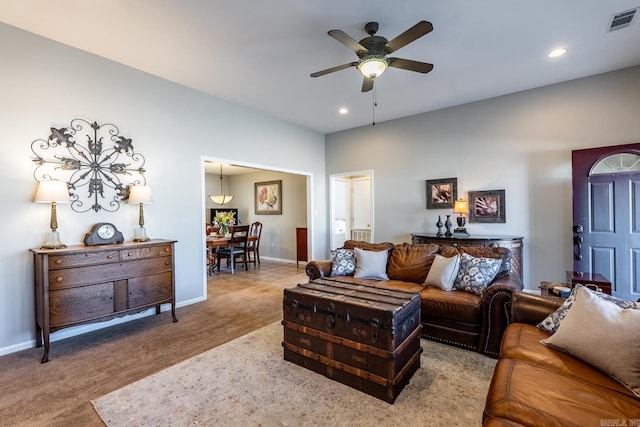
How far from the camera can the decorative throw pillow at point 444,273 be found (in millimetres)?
2961

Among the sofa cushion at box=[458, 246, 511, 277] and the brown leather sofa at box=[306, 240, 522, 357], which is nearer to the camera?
the brown leather sofa at box=[306, 240, 522, 357]

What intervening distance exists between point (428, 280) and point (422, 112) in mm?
3499

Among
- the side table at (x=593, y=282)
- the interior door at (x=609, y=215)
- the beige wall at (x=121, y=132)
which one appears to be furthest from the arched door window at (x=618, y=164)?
the beige wall at (x=121, y=132)

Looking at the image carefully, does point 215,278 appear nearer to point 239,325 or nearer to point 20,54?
point 239,325

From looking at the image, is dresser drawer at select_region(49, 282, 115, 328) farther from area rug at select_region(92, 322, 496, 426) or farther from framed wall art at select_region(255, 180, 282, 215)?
framed wall art at select_region(255, 180, 282, 215)

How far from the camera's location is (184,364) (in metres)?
2.44

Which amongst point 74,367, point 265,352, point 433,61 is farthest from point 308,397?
point 433,61

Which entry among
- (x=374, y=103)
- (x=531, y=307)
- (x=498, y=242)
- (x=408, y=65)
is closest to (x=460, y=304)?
(x=531, y=307)

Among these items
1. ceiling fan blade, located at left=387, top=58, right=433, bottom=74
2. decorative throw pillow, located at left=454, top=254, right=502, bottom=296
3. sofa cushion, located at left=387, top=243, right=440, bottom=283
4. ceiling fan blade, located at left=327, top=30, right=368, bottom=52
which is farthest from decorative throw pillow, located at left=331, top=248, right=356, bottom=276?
ceiling fan blade, located at left=327, top=30, right=368, bottom=52

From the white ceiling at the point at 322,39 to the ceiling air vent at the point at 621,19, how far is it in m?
0.06

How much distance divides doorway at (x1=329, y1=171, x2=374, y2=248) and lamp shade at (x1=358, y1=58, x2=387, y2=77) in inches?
155

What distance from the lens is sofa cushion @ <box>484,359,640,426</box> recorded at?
3.73ft

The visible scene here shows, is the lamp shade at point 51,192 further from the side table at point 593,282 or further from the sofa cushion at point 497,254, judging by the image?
the side table at point 593,282

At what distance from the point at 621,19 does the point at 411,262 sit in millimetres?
3085
